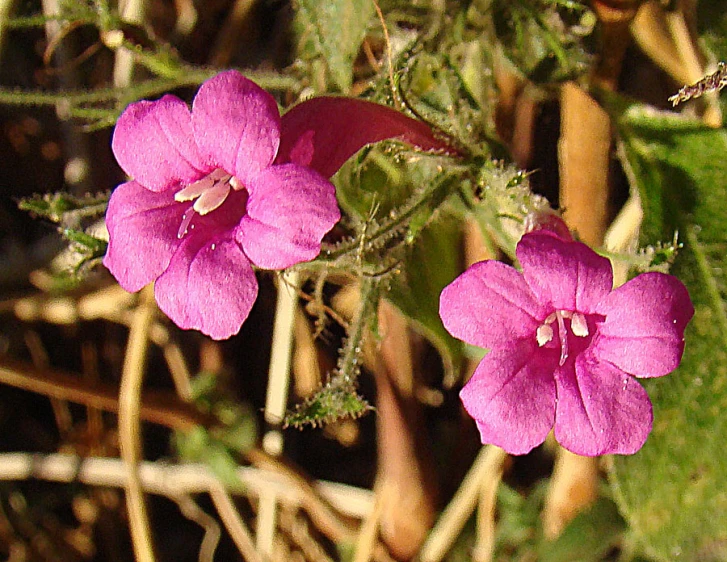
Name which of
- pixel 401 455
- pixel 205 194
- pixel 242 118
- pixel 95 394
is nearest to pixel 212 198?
pixel 205 194

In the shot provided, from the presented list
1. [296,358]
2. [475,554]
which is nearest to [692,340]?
[475,554]

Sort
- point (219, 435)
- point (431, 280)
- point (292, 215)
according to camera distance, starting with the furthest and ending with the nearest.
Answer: point (219, 435)
point (431, 280)
point (292, 215)

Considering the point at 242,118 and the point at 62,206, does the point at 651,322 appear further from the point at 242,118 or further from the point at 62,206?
the point at 62,206

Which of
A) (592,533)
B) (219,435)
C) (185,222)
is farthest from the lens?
(219,435)

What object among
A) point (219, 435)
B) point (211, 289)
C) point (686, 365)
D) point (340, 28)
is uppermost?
point (340, 28)

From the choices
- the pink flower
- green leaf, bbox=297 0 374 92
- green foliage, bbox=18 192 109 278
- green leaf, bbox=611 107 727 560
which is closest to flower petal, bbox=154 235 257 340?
the pink flower

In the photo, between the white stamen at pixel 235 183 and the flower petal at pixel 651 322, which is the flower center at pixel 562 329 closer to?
the flower petal at pixel 651 322

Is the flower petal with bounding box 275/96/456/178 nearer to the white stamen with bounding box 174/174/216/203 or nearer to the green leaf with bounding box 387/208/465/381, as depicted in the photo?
the white stamen with bounding box 174/174/216/203

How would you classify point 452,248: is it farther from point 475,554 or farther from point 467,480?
point 475,554
